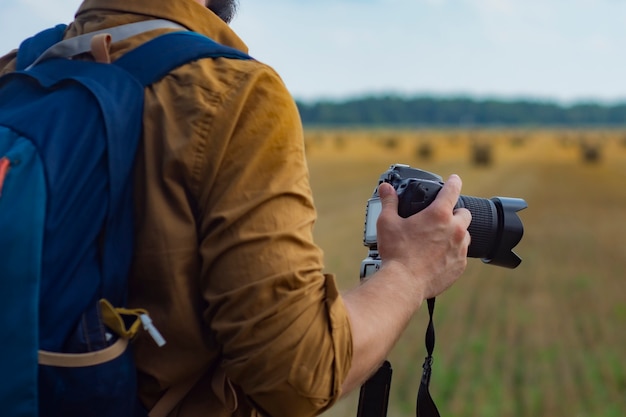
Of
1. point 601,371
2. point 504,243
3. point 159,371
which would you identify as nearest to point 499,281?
point 601,371

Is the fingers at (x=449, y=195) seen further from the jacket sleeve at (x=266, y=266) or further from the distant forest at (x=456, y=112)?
the distant forest at (x=456, y=112)

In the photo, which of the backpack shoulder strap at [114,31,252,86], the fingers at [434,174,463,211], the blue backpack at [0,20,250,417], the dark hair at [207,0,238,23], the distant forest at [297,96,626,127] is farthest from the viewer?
the distant forest at [297,96,626,127]

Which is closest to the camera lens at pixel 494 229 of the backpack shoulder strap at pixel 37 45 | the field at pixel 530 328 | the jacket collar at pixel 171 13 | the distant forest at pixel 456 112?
the jacket collar at pixel 171 13

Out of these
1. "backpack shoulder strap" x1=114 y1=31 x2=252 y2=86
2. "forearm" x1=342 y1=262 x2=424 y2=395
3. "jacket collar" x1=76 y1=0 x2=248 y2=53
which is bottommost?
"forearm" x1=342 y1=262 x2=424 y2=395

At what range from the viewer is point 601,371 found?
5.54 meters

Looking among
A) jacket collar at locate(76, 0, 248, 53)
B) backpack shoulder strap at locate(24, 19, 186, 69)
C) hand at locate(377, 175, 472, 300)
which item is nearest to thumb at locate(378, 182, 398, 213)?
hand at locate(377, 175, 472, 300)

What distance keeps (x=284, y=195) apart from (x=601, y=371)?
4.68 metres

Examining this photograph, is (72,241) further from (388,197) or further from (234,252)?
(388,197)

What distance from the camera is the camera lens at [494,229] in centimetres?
184

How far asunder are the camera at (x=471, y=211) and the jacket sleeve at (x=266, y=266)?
33 cm

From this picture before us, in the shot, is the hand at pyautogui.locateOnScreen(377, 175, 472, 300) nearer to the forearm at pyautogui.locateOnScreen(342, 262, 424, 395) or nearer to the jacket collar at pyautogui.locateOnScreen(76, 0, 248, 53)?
the forearm at pyautogui.locateOnScreen(342, 262, 424, 395)

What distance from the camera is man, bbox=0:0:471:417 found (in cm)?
135

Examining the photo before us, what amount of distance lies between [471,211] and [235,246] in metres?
0.67

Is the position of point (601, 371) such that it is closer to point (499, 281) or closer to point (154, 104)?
point (499, 281)
